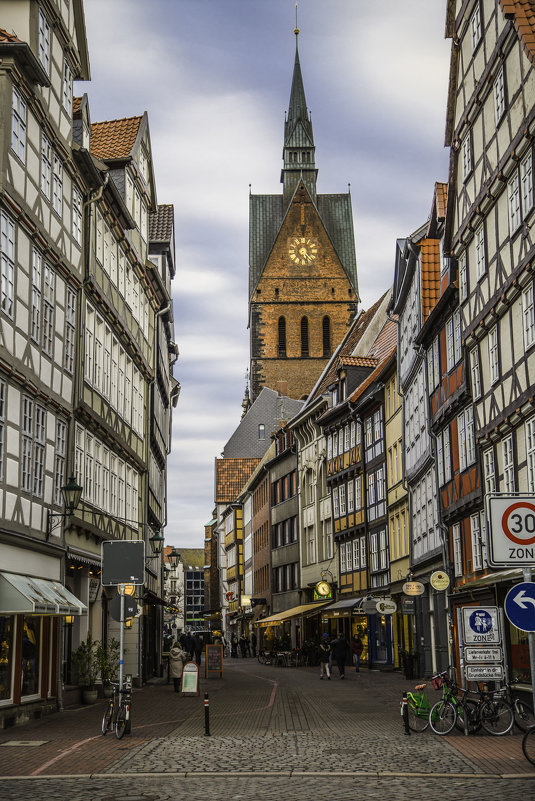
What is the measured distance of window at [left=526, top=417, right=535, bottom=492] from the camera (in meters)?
19.9

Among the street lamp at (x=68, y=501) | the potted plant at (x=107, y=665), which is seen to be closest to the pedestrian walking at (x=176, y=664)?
the potted plant at (x=107, y=665)

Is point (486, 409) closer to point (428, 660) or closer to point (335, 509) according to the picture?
point (428, 660)

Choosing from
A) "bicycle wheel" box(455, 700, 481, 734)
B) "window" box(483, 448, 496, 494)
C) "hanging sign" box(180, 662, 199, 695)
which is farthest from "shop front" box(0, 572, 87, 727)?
"window" box(483, 448, 496, 494)

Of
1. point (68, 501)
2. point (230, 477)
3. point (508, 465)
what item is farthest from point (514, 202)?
point (230, 477)

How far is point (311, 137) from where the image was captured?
11531cm

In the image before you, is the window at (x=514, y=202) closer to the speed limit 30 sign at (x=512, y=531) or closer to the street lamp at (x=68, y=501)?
the street lamp at (x=68, y=501)

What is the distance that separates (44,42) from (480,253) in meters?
10.5

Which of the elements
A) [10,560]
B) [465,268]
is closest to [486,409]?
[465,268]

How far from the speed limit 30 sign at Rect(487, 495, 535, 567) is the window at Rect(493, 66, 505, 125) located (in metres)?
13.7

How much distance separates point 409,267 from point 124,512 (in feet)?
40.3

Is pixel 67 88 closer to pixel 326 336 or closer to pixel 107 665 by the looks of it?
pixel 107 665

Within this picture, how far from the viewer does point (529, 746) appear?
14070 millimetres

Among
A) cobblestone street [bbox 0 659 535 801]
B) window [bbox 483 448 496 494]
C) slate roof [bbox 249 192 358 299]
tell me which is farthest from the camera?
slate roof [bbox 249 192 358 299]

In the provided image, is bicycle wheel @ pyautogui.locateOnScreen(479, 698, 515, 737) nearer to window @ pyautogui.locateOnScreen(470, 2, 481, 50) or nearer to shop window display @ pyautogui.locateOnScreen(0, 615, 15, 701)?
shop window display @ pyautogui.locateOnScreen(0, 615, 15, 701)
